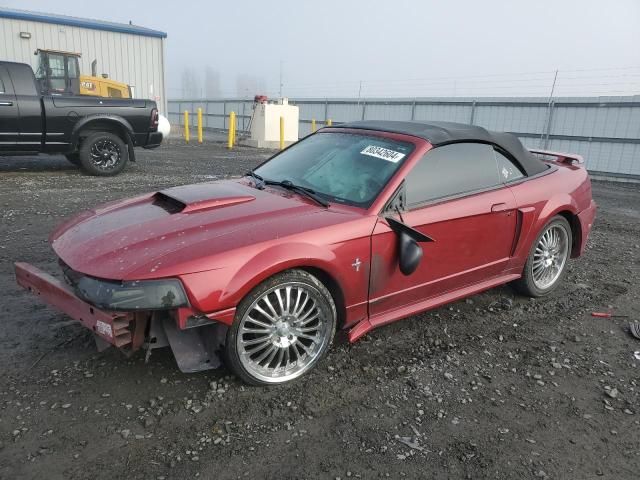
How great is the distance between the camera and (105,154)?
9469 millimetres

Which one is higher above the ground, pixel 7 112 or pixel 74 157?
pixel 7 112

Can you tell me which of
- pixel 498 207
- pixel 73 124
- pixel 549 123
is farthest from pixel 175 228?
pixel 549 123

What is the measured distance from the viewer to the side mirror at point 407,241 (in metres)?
3.06

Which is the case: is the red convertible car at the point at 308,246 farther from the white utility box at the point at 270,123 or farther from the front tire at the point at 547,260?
the white utility box at the point at 270,123

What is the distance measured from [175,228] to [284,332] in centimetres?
86

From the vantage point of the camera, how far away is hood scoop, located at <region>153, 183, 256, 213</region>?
3.12 meters

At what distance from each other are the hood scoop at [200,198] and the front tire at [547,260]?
2476 millimetres

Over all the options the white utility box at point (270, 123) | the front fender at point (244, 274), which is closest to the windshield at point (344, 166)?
the front fender at point (244, 274)

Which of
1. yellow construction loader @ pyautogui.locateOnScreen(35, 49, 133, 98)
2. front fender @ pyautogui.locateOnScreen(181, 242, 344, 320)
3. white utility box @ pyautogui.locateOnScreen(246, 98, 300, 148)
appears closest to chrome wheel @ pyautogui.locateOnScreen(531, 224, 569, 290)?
front fender @ pyautogui.locateOnScreen(181, 242, 344, 320)

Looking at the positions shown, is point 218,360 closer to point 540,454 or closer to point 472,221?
point 540,454

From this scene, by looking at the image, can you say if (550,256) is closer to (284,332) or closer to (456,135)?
(456,135)

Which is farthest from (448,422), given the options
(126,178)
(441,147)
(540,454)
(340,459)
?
(126,178)

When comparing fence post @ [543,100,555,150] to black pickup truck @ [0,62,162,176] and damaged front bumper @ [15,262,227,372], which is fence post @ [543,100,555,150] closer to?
black pickup truck @ [0,62,162,176]

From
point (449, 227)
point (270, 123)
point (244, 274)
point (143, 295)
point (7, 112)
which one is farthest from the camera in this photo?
point (270, 123)
